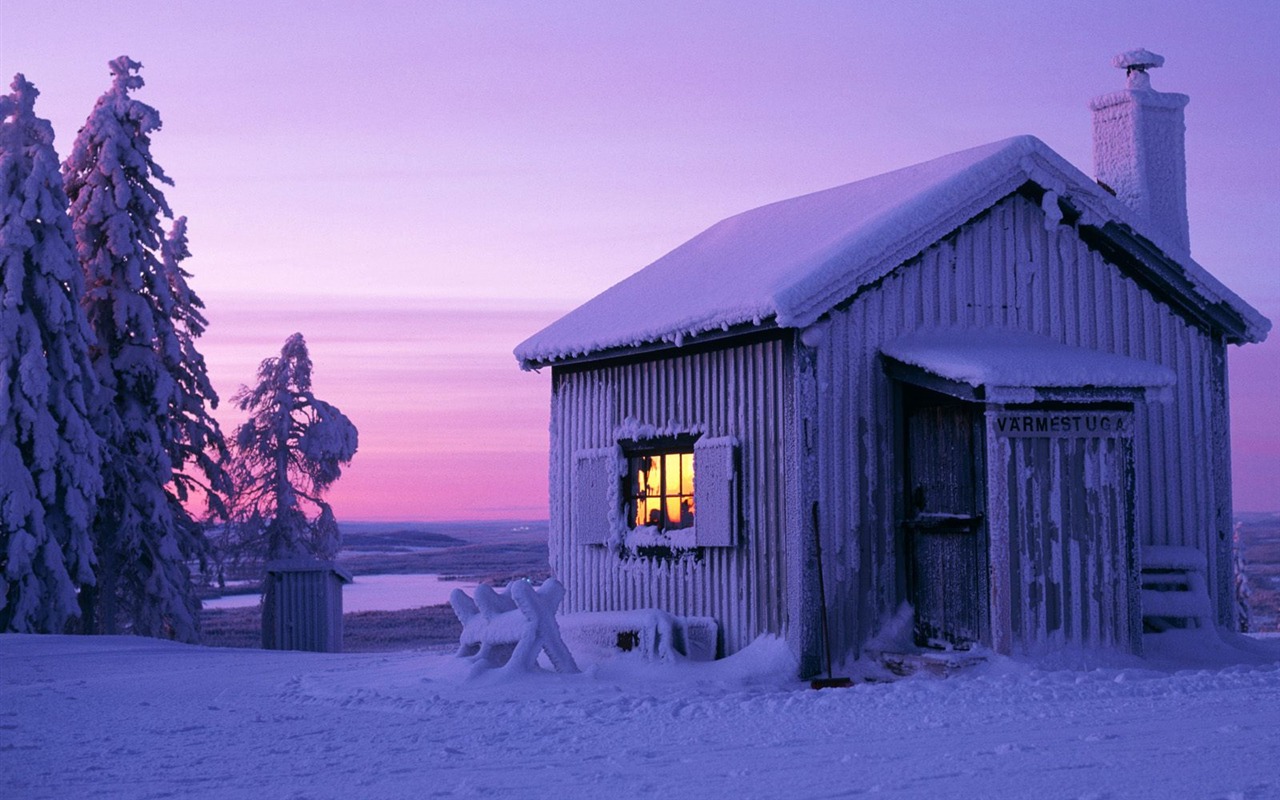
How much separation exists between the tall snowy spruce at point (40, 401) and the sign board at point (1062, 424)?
1660 cm

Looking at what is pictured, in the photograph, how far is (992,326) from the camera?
550 inches

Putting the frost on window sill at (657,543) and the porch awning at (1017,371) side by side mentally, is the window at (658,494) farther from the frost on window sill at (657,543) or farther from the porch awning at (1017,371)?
the porch awning at (1017,371)

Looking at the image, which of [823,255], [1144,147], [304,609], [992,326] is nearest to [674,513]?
[823,255]

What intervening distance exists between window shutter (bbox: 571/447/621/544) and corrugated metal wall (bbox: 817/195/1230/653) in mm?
3027

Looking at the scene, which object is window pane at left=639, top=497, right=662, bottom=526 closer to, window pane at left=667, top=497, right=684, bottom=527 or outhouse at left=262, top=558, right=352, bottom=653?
window pane at left=667, top=497, right=684, bottom=527

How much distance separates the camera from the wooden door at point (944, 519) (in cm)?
1260

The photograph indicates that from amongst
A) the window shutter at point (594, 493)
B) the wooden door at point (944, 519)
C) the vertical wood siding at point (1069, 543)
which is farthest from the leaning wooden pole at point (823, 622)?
the window shutter at point (594, 493)

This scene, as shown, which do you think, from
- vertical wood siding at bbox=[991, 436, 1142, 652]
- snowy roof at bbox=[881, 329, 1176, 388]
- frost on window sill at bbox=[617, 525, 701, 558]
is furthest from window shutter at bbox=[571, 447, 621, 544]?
vertical wood siding at bbox=[991, 436, 1142, 652]

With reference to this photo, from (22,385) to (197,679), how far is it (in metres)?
10.2

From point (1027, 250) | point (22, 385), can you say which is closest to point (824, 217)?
point (1027, 250)

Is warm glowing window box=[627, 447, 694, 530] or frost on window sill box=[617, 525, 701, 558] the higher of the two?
warm glowing window box=[627, 447, 694, 530]

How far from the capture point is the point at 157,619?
25828 millimetres

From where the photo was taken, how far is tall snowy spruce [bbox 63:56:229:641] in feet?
82.9

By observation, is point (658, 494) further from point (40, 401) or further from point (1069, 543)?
point (40, 401)
